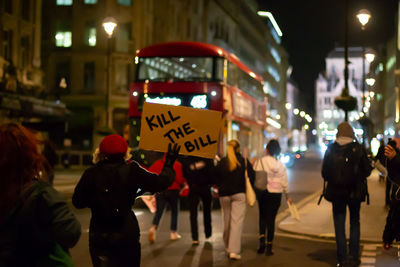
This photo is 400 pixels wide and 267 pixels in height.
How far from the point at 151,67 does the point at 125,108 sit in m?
32.0

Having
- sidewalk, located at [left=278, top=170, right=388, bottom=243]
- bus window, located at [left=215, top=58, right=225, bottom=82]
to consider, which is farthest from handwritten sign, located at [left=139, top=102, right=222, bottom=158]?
bus window, located at [left=215, top=58, right=225, bottom=82]

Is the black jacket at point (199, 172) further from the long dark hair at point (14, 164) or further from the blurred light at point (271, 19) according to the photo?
the blurred light at point (271, 19)

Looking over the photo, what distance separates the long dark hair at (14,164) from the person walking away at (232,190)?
23.0ft

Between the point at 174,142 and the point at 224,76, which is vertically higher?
the point at 224,76

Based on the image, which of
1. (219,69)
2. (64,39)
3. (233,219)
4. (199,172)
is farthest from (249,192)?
(64,39)

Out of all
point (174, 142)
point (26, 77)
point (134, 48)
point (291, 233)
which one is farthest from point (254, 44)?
point (174, 142)

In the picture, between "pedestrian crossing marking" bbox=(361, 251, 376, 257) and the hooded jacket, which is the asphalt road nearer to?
"pedestrian crossing marking" bbox=(361, 251, 376, 257)

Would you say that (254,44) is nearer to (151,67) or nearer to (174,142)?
(151,67)

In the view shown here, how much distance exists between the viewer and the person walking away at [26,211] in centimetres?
380

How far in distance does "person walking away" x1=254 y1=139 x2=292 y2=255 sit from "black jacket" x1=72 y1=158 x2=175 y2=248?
5410 mm

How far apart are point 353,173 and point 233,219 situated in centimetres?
201

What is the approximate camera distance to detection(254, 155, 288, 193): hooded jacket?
1111 centimetres

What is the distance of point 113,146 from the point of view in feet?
19.9

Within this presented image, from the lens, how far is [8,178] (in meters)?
3.80
